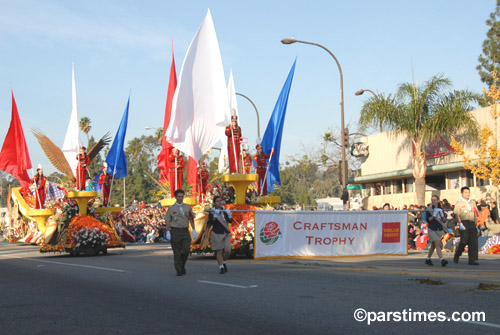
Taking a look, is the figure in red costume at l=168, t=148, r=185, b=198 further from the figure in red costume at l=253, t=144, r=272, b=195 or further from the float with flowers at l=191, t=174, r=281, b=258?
the figure in red costume at l=253, t=144, r=272, b=195

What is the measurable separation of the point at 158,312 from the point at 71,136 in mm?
17708

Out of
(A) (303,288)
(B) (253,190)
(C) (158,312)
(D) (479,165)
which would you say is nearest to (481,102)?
(D) (479,165)

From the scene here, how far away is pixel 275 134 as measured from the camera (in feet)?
67.3

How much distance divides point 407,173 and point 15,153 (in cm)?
2194

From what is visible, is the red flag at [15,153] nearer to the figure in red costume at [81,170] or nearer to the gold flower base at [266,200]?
the figure in red costume at [81,170]

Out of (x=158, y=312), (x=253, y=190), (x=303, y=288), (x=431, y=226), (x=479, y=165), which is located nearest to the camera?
(x=158, y=312)

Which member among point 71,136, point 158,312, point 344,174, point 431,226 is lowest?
point 158,312

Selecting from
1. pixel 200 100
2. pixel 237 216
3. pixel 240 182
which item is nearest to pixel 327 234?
→ pixel 237 216

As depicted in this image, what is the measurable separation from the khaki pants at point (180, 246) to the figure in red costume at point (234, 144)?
5.83 metres

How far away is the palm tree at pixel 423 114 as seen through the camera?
29625mm

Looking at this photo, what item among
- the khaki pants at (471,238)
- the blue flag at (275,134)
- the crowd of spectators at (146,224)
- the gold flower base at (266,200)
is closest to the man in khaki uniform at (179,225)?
the gold flower base at (266,200)

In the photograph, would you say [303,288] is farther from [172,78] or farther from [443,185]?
[443,185]

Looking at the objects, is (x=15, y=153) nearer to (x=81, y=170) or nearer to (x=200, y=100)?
(x=81, y=170)

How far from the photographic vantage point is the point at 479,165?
85.8 feet
